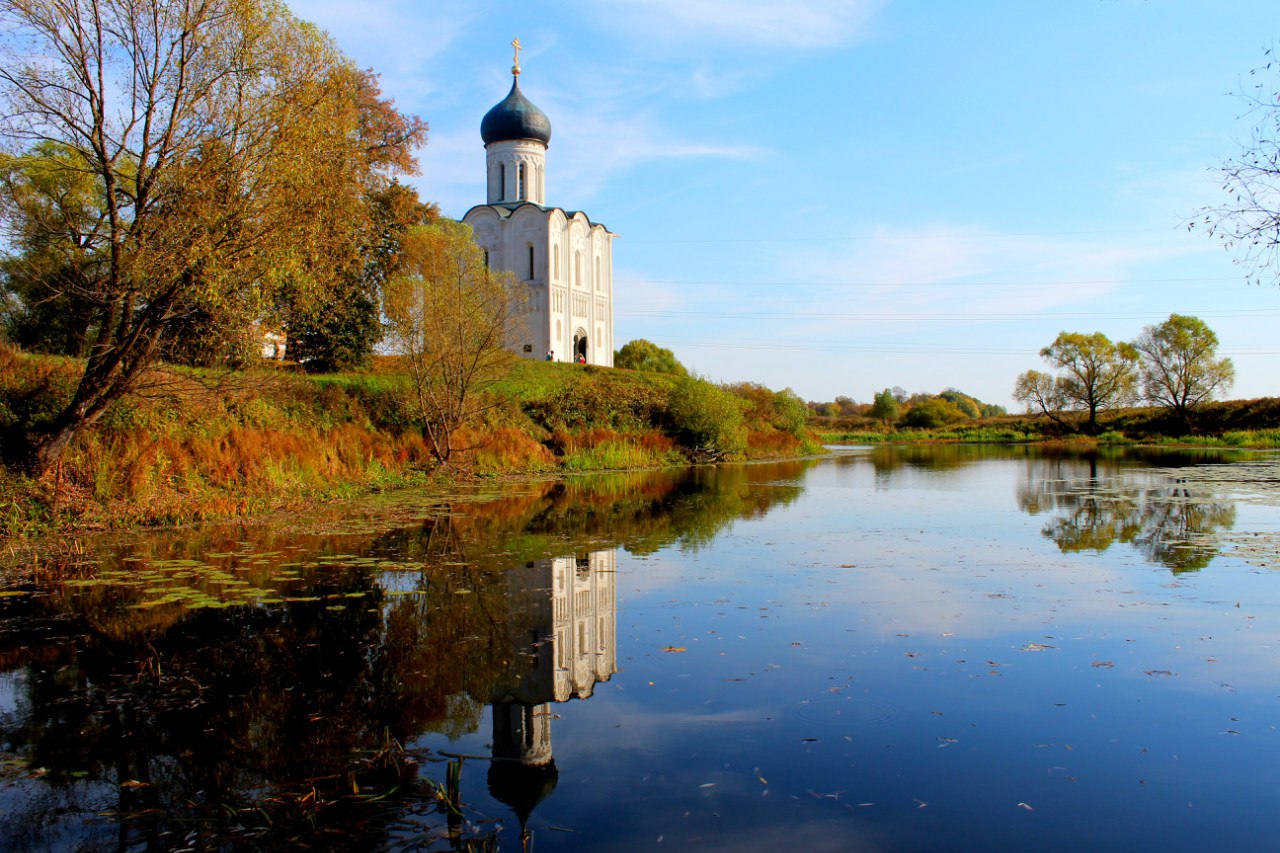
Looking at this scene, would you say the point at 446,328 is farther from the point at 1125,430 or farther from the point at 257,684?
the point at 1125,430

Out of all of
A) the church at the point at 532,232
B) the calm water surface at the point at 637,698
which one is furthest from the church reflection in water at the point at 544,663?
the church at the point at 532,232

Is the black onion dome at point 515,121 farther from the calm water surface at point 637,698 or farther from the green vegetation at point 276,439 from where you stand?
the calm water surface at point 637,698

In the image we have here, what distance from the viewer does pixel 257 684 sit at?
222 inches

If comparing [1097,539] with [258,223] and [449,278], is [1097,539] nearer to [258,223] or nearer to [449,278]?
[258,223]

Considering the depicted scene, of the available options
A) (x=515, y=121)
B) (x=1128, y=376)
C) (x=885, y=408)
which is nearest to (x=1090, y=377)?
(x=1128, y=376)

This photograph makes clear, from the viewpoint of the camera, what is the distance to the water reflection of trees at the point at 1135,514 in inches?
452

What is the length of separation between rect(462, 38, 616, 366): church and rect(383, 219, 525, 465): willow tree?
23727 mm

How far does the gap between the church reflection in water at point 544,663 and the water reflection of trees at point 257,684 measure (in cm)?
6

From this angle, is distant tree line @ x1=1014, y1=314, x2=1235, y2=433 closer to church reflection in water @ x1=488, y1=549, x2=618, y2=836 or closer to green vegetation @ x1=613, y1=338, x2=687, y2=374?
green vegetation @ x1=613, y1=338, x2=687, y2=374

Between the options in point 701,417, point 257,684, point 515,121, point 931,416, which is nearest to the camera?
point 257,684

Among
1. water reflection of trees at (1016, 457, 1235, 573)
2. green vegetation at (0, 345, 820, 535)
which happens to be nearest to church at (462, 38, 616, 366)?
green vegetation at (0, 345, 820, 535)

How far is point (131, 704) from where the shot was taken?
5.25 metres

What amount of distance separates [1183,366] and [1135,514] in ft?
156

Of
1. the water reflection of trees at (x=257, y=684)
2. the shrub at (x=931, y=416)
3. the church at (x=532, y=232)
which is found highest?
the church at (x=532, y=232)
